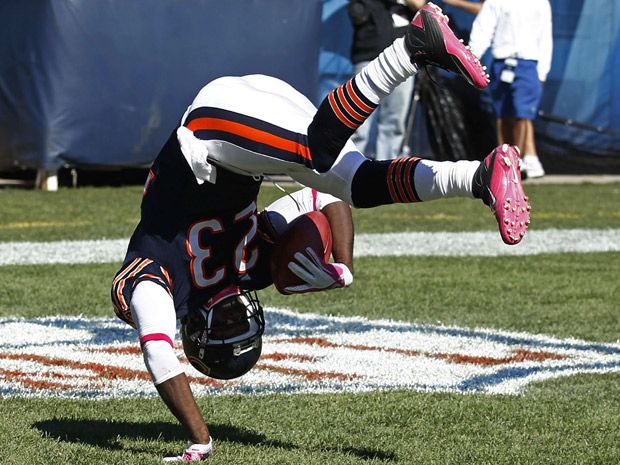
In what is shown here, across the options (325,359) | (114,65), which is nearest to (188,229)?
(325,359)

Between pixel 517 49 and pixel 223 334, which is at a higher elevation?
pixel 223 334

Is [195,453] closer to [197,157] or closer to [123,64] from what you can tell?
[197,157]

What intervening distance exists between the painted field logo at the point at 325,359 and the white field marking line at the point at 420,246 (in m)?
2.34

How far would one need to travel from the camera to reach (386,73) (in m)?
4.31

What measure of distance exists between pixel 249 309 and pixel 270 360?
1.52 m

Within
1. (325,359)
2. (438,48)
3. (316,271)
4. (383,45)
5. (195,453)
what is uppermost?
(438,48)

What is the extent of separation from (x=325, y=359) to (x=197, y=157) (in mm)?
2055

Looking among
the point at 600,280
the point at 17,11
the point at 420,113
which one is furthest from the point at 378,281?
the point at 420,113

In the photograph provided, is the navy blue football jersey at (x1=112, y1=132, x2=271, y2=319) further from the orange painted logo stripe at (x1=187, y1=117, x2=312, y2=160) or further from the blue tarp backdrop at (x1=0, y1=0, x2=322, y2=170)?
the blue tarp backdrop at (x1=0, y1=0, x2=322, y2=170)

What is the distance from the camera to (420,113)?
15695 mm

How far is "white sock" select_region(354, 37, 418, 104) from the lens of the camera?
4301mm

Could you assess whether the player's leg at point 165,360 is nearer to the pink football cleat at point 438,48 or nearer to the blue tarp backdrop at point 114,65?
the pink football cleat at point 438,48

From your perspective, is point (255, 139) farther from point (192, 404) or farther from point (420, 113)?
point (420, 113)

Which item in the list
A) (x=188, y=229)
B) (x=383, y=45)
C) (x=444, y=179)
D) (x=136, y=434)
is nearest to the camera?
(x=444, y=179)
